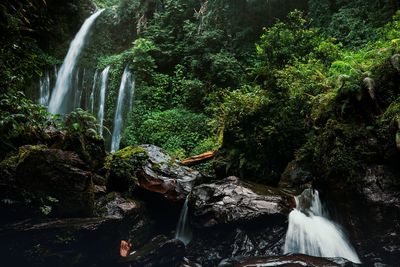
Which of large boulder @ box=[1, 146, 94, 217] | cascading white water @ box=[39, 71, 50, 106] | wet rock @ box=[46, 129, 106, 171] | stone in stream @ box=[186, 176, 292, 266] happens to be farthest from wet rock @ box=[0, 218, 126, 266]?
cascading white water @ box=[39, 71, 50, 106]

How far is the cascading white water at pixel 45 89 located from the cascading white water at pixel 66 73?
229mm

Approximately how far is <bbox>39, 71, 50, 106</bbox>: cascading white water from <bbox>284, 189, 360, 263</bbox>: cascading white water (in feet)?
41.4

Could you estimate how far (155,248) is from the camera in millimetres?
6609

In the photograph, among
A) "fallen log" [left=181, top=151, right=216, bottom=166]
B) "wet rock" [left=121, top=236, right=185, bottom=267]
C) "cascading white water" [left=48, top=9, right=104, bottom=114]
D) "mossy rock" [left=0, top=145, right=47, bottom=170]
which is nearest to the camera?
"mossy rock" [left=0, top=145, right=47, bottom=170]

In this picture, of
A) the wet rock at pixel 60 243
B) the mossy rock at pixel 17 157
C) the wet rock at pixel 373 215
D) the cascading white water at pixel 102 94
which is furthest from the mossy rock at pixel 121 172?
the cascading white water at pixel 102 94

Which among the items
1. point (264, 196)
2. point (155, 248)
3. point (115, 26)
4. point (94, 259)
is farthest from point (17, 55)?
point (115, 26)

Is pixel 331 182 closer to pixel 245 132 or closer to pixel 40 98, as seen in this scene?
pixel 245 132

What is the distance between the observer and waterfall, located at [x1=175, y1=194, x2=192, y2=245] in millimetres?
7254

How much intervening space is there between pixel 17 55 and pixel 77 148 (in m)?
2.90

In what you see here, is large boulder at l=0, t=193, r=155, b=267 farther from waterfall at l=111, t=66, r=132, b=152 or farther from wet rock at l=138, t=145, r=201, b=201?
waterfall at l=111, t=66, r=132, b=152

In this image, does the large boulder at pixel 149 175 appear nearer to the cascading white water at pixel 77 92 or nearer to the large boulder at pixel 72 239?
the large boulder at pixel 72 239

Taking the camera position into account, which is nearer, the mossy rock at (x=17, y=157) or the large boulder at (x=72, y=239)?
the large boulder at (x=72, y=239)

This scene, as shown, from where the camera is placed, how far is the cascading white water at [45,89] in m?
15.4

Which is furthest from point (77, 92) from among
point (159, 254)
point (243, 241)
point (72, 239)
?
point (243, 241)
